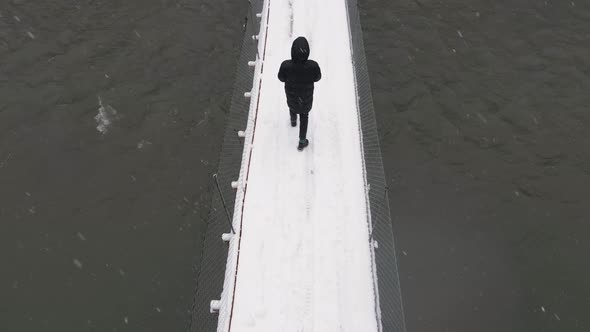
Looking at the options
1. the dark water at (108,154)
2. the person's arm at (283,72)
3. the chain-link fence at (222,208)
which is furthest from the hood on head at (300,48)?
the dark water at (108,154)

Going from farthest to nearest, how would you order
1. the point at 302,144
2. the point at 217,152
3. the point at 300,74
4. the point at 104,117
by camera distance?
1. the point at 104,117
2. the point at 217,152
3. the point at 302,144
4. the point at 300,74

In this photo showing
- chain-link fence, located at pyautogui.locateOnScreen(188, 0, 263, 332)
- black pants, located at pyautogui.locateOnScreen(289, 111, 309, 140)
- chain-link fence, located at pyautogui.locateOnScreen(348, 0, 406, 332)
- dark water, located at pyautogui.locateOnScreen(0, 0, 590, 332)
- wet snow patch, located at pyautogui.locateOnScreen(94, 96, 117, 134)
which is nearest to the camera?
chain-link fence, located at pyautogui.locateOnScreen(348, 0, 406, 332)

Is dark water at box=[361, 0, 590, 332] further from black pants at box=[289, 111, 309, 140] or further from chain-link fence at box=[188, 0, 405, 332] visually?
black pants at box=[289, 111, 309, 140]

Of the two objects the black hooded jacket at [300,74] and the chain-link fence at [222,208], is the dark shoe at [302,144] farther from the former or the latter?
the chain-link fence at [222,208]

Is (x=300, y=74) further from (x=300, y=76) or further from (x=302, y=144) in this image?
(x=302, y=144)

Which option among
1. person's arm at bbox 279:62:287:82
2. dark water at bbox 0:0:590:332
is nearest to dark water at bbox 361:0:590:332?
dark water at bbox 0:0:590:332

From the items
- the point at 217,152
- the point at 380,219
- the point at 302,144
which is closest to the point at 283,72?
the point at 302,144
